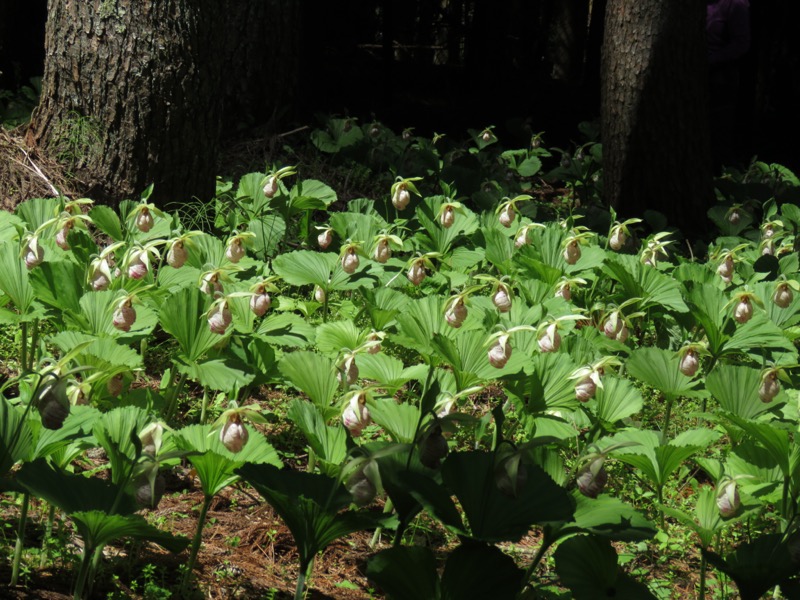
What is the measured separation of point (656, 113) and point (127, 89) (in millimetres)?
3629

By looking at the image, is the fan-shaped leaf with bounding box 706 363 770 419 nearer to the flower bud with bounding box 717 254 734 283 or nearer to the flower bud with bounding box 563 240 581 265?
the flower bud with bounding box 563 240 581 265

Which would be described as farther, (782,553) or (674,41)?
(674,41)

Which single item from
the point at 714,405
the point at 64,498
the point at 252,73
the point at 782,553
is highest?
the point at 252,73

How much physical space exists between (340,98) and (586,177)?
2.32 metres

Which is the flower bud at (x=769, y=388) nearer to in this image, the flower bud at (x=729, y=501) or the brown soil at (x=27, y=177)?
the flower bud at (x=729, y=501)

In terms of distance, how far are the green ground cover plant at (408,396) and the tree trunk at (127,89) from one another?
26 cm

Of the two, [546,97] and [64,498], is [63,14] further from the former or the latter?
[546,97]

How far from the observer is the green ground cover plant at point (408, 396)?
1.84m

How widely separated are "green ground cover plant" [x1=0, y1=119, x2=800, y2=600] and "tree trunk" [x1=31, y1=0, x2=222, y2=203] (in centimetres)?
26

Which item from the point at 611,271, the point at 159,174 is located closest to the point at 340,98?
the point at 159,174

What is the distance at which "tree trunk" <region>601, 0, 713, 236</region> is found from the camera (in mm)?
6023

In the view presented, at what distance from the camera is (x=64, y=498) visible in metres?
1.73

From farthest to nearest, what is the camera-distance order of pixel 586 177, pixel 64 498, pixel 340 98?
pixel 340 98
pixel 586 177
pixel 64 498

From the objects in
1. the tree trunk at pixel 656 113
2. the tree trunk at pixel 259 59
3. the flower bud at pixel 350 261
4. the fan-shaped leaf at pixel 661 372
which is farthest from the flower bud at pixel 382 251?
the tree trunk at pixel 656 113
